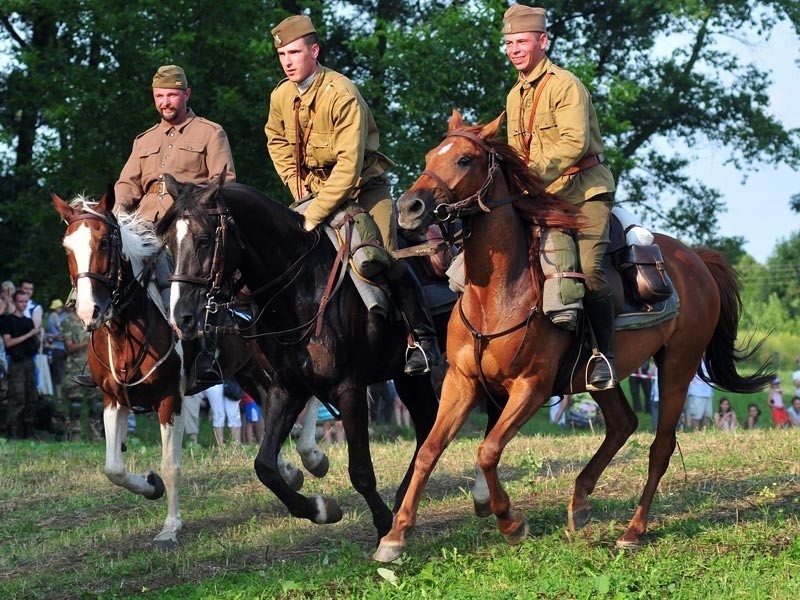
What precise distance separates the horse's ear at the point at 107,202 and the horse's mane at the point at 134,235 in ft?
0.15

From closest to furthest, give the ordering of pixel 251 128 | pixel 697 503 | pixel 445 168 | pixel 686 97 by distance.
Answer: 1. pixel 445 168
2. pixel 697 503
3. pixel 251 128
4. pixel 686 97

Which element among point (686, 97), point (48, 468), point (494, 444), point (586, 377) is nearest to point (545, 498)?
point (586, 377)

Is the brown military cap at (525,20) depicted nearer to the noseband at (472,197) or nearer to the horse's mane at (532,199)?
the horse's mane at (532,199)

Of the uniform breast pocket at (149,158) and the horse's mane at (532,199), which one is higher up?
the uniform breast pocket at (149,158)

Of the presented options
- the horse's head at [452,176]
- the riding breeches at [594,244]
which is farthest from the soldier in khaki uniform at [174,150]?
the riding breeches at [594,244]

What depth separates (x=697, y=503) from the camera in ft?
30.9

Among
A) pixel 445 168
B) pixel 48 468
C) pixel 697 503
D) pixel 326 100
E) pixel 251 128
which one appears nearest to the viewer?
pixel 445 168

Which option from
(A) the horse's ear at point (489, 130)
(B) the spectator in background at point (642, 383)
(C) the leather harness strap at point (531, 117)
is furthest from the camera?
(B) the spectator in background at point (642, 383)

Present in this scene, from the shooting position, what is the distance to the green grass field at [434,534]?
7035mm

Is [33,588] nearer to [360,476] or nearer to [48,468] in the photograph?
[360,476]

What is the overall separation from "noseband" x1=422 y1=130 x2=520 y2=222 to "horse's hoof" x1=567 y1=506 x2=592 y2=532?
7.70 feet

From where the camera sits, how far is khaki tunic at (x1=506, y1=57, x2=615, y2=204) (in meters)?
7.99

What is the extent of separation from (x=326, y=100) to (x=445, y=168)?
171cm

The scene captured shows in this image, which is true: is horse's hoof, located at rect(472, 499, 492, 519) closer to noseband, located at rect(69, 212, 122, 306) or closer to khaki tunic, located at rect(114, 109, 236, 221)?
noseband, located at rect(69, 212, 122, 306)
